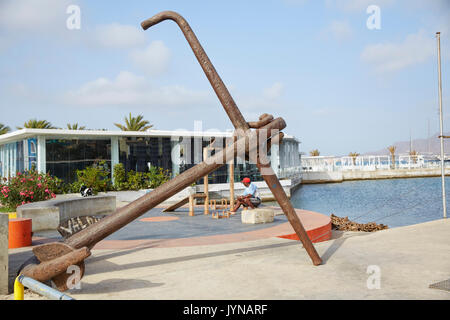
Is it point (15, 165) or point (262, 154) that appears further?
point (15, 165)

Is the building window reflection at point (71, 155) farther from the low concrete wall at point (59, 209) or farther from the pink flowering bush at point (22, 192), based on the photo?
the low concrete wall at point (59, 209)

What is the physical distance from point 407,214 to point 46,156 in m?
19.7

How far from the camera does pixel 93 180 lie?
20.4 meters

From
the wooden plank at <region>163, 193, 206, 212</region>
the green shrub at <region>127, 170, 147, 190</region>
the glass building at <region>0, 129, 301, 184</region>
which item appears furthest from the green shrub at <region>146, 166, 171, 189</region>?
the wooden plank at <region>163, 193, 206, 212</region>

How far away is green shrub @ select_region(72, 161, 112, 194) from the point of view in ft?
66.4

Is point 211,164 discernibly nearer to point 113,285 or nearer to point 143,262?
point 113,285

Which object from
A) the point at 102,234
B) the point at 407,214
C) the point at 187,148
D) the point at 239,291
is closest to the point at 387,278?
the point at 239,291

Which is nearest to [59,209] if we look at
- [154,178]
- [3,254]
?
[3,254]

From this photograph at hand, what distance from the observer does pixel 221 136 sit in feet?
83.6

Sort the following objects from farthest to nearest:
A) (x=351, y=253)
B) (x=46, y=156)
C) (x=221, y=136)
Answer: (x=221, y=136) < (x=46, y=156) < (x=351, y=253)

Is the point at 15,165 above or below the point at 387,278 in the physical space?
above

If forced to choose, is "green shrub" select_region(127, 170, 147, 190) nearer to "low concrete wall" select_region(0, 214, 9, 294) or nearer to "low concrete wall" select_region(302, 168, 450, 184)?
"low concrete wall" select_region(0, 214, 9, 294)

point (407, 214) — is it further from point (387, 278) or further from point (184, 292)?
point (184, 292)

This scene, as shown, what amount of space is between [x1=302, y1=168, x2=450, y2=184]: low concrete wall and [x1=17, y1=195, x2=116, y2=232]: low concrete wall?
129ft
